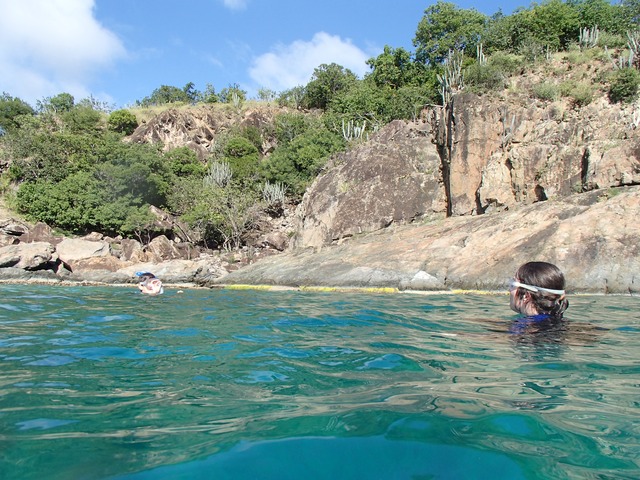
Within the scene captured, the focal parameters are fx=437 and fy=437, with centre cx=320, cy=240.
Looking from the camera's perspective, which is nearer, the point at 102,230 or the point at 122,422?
the point at 122,422

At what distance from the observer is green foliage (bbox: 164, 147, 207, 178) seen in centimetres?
3638

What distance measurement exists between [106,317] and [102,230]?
26.8 metres

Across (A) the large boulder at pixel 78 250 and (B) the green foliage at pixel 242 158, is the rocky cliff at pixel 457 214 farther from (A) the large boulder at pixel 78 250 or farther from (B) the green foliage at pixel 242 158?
(B) the green foliage at pixel 242 158

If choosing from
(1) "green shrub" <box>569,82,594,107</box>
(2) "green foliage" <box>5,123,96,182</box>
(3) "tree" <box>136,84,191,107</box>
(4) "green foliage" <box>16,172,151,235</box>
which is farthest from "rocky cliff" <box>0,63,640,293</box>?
(3) "tree" <box>136,84,191,107</box>

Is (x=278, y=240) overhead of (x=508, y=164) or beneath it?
beneath

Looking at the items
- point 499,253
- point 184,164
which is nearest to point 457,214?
point 499,253

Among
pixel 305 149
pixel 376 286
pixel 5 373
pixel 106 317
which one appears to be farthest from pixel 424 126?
pixel 5 373

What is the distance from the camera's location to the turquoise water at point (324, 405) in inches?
62.2

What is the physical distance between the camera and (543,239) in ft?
46.6

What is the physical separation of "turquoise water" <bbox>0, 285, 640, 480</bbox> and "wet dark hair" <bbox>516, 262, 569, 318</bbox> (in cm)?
17

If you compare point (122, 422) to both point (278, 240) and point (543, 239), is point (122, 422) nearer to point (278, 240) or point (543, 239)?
point (543, 239)

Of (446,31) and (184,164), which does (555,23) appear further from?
(184,164)

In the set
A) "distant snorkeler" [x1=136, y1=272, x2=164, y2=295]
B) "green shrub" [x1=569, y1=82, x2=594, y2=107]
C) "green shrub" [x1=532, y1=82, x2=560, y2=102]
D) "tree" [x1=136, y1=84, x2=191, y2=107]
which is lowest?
"distant snorkeler" [x1=136, y1=272, x2=164, y2=295]

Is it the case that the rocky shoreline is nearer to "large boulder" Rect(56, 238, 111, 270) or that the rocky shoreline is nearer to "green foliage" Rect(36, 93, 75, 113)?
"large boulder" Rect(56, 238, 111, 270)
